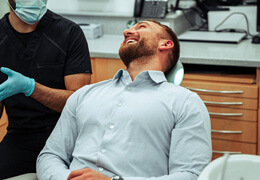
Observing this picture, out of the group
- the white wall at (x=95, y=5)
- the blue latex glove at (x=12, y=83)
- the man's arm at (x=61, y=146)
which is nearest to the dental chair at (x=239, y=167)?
the man's arm at (x=61, y=146)

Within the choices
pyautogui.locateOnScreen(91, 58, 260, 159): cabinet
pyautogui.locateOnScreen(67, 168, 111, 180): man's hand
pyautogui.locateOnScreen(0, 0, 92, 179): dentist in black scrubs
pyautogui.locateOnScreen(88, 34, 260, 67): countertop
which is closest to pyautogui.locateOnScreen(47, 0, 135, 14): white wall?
pyautogui.locateOnScreen(88, 34, 260, 67): countertop

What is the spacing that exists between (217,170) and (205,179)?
2.2 inches

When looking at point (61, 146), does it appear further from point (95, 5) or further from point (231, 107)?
point (95, 5)

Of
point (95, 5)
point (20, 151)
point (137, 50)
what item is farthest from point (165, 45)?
point (95, 5)

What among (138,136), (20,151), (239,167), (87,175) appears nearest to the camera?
(239,167)

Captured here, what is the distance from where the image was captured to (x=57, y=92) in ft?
6.17

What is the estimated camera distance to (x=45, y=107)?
6.40 ft

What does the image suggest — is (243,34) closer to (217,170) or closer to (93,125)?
(93,125)

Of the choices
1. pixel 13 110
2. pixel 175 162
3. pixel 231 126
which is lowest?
pixel 231 126

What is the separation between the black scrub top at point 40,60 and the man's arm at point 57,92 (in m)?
0.03

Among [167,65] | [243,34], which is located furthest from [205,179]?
[243,34]

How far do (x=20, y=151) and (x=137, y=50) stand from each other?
28.3 inches

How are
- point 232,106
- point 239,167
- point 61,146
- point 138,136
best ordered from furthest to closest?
point 232,106 → point 61,146 → point 138,136 → point 239,167

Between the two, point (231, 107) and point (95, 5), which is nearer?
point (231, 107)
